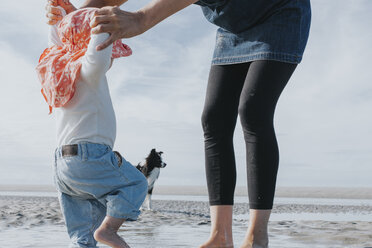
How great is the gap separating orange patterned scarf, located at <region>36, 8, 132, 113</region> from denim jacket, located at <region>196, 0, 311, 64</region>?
0.62m

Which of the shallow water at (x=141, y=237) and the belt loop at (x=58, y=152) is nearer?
the belt loop at (x=58, y=152)

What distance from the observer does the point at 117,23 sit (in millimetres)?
2109

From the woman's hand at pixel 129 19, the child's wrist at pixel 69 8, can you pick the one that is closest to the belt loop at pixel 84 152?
the woman's hand at pixel 129 19

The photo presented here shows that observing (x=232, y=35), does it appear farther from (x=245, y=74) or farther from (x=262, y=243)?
(x=262, y=243)

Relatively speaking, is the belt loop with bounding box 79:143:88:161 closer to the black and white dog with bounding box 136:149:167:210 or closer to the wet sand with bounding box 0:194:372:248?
the wet sand with bounding box 0:194:372:248

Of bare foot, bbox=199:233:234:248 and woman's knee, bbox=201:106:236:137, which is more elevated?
woman's knee, bbox=201:106:236:137

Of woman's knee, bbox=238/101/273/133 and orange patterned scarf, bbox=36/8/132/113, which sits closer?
woman's knee, bbox=238/101/273/133

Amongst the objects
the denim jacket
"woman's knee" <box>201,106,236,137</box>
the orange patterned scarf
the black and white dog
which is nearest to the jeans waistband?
the orange patterned scarf

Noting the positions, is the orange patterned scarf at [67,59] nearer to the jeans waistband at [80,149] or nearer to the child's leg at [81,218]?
the jeans waistband at [80,149]

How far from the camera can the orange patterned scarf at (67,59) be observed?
2.75 metres

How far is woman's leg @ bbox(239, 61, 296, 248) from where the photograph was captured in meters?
2.61

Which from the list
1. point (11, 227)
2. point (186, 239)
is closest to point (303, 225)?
point (186, 239)

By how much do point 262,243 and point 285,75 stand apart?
93 cm

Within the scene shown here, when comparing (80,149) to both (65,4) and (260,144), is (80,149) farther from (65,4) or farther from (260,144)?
(65,4)
